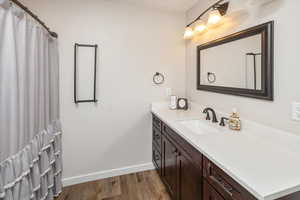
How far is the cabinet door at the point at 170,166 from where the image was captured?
1.48 metres

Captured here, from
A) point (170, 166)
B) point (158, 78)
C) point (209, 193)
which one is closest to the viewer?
point (209, 193)

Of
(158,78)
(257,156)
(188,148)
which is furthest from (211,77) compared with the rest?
(257,156)

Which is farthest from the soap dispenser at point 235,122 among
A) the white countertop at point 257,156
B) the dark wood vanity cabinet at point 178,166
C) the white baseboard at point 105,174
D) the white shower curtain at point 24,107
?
the white shower curtain at point 24,107

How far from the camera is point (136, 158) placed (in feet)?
7.40

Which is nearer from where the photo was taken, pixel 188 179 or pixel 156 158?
pixel 188 179

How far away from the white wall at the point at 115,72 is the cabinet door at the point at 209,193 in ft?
4.44

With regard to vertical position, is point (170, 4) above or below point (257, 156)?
above

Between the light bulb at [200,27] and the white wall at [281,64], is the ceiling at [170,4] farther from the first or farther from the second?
the white wall at [281,64]

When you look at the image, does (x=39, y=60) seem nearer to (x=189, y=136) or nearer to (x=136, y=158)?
(x=189, y=136)

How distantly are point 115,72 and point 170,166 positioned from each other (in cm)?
137

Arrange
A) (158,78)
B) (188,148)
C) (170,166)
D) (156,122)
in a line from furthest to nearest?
(158,78)
(156,122)
(170,166)
(188,148)

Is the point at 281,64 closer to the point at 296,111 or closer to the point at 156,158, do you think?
the point at 296,111

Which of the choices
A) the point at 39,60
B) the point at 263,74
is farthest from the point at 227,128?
the point at 39,60

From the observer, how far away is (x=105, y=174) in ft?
6.92
